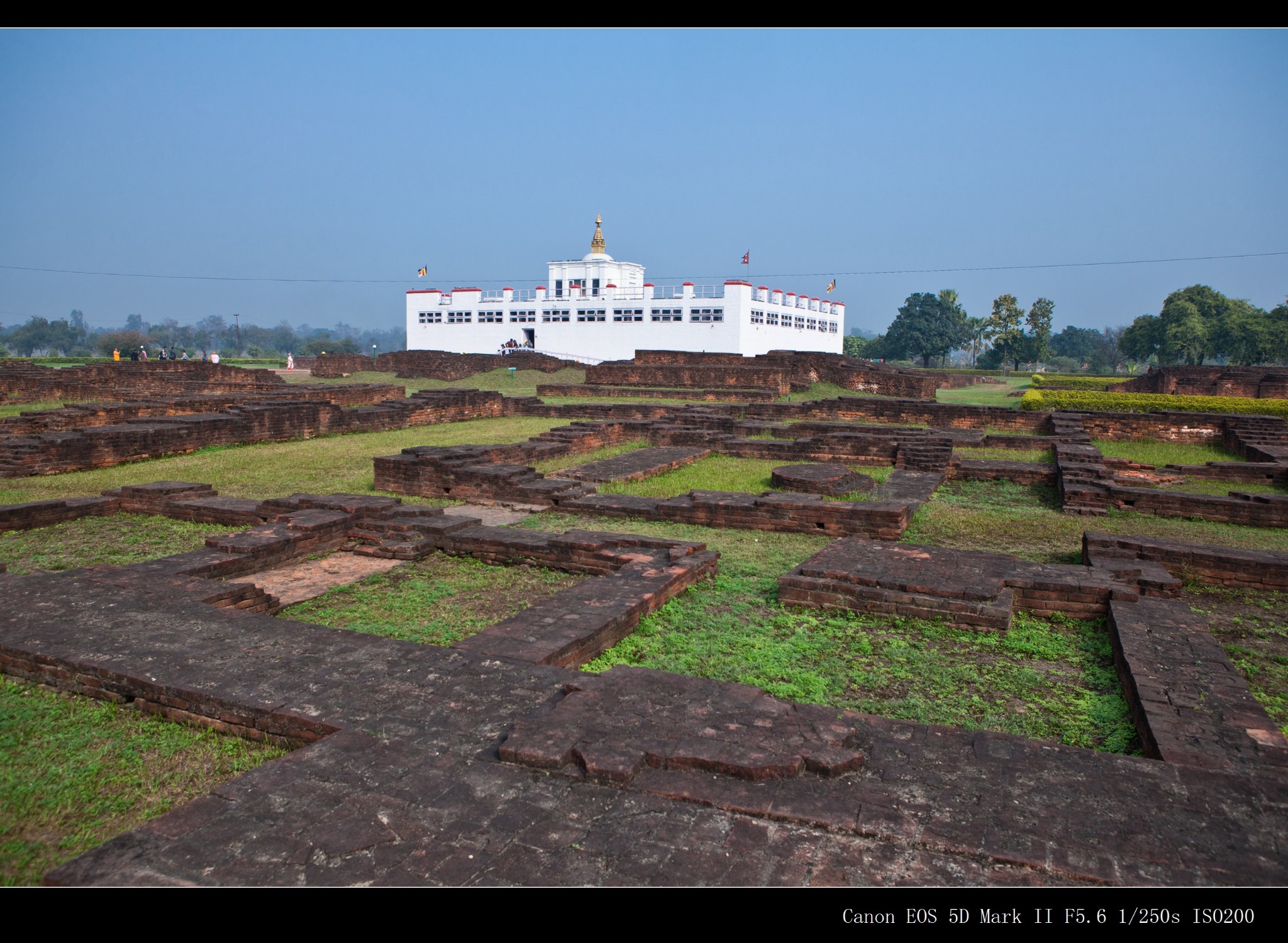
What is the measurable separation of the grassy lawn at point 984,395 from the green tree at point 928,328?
2339 centimetres

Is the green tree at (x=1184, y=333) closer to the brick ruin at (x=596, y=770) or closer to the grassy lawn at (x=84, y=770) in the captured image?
the brick ruin at (x=596, y=770)

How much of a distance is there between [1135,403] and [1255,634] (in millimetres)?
17569

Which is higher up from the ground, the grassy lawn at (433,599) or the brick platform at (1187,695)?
the brick platform at (1187,695)

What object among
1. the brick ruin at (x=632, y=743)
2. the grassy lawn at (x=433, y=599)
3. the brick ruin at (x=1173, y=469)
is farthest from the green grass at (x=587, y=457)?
the brick ruin at (x=1173, y=469)

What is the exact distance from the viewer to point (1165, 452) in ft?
48.4

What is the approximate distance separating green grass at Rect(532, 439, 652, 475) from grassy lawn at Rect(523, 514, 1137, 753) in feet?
Result: 19.5

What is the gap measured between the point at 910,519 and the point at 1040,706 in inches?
177

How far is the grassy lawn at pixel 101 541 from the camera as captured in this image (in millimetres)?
6137

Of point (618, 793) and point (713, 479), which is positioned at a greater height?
point (713, 479)

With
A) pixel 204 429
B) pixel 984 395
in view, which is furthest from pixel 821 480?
pixel 984 395

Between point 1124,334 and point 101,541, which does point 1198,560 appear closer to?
point 101,541

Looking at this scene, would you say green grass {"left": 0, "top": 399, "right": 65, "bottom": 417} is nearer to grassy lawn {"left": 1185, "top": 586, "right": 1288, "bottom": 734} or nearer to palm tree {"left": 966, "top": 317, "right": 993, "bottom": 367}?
grassy lawn {"left": 1185, "top": 586, "right": 1288, "bottom": 734}

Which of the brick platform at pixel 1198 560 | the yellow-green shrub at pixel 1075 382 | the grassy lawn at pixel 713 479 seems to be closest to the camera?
the brick platform at pixel 1198 560
